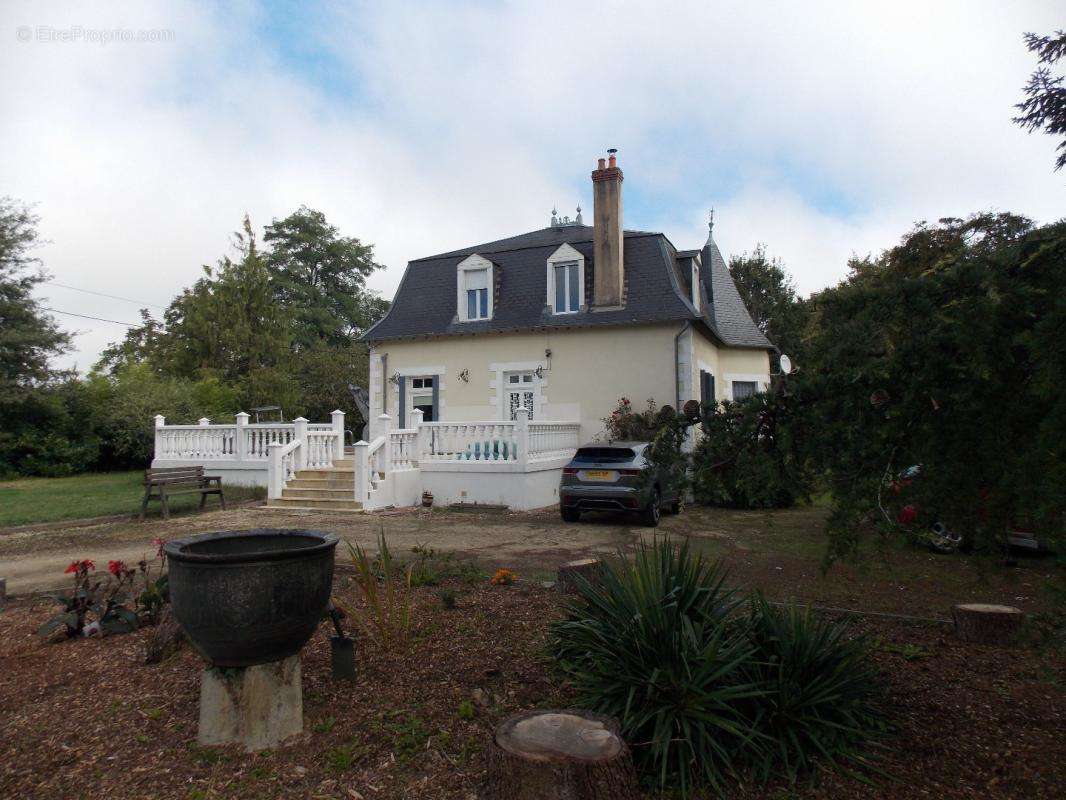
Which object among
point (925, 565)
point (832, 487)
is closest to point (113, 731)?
point (832, 487)

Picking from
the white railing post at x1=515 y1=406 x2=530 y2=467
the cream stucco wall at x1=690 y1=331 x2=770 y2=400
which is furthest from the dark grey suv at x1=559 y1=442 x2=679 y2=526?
the cream stucco wall at x1=690 y1=331 x2=770 y2=400

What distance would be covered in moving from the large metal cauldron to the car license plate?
826 centimetres

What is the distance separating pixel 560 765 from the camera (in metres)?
2.32

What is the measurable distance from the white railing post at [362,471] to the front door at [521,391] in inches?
198

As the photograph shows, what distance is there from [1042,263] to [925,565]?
245 inches

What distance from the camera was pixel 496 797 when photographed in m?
2.40

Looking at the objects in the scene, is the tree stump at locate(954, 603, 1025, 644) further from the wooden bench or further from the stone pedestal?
the wooden bench

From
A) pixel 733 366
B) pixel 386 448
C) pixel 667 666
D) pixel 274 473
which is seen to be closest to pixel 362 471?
pixel 386 448

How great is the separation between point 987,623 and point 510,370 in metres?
13.8

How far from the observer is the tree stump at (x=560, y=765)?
2.31 meters

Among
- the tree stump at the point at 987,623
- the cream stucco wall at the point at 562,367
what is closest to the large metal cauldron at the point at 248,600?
the tree stump at the point at 987,623

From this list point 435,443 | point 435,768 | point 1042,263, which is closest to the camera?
point 1042,263

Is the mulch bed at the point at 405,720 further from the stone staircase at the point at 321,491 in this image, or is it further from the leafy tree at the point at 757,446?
the stone staircase at the point at 321,491

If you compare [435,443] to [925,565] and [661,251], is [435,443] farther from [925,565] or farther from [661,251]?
[925,565]
